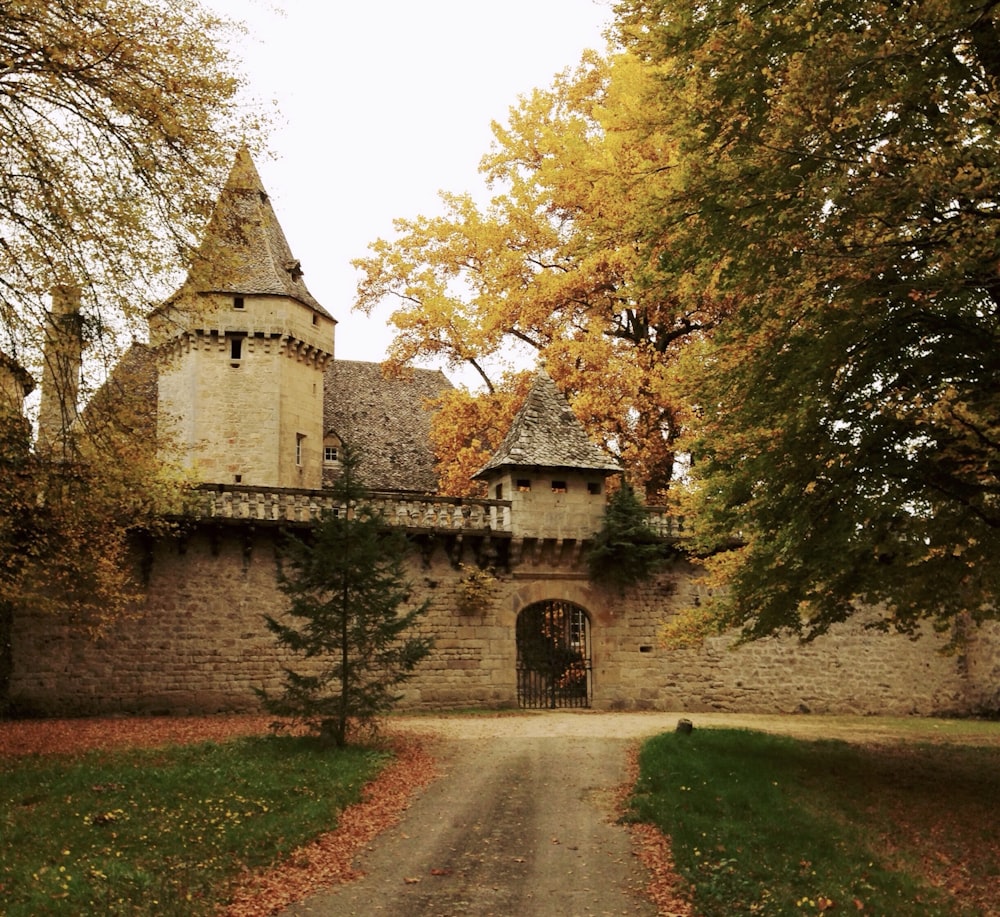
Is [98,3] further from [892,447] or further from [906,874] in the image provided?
[906,874]

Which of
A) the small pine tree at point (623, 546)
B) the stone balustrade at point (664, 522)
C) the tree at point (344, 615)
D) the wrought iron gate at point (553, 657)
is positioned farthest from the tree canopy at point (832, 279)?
the wrought iron gate at point (553, 657)

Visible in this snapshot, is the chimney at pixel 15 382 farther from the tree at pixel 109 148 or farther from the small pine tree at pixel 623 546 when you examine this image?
the small pine tree at pixel 623 546

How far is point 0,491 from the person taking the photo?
1157 cm

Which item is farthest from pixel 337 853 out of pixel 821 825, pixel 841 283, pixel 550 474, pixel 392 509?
pixel 550 474

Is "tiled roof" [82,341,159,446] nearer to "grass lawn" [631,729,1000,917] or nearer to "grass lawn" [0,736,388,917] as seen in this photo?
"grass lawn" [0,736,388,917]

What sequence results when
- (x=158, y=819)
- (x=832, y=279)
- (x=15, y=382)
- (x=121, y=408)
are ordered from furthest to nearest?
(x=15, y=382), (x=121, y=408), (x=158, y=819), (x=832, y=279)

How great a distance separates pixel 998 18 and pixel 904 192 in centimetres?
177

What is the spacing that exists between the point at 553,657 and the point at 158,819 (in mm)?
14039

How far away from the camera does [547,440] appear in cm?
2161

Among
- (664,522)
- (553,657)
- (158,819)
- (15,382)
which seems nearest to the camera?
(158,819)

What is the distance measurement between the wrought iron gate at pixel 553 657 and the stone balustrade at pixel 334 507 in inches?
100.0

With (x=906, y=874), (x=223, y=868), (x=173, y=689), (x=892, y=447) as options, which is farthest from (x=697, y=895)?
(x=173, y=689)

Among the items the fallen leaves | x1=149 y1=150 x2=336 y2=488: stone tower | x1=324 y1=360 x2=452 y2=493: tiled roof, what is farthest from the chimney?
x1=324 y1=360 x2=452 y2=493: tiled roof

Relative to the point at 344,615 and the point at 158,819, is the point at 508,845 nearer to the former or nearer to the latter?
the point at 158,819
